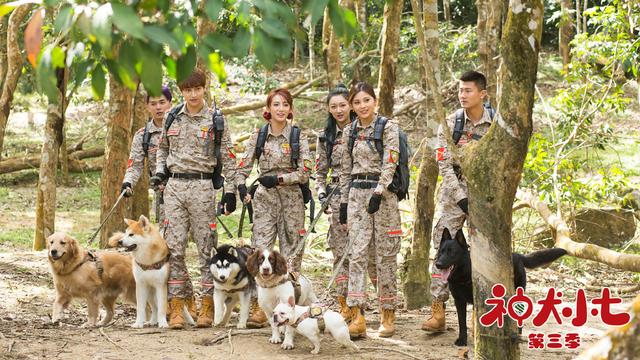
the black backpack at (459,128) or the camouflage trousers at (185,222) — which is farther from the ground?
→ the black backpack at (459,128)

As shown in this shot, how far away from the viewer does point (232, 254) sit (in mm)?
6930

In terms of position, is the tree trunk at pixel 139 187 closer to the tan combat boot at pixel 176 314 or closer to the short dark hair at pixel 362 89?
the tan combat boot at pixel 176 314

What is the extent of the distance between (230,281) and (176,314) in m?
0.65

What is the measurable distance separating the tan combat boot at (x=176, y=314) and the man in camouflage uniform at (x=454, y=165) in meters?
2.19

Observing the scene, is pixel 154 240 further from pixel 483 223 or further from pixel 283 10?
pixel 283 10

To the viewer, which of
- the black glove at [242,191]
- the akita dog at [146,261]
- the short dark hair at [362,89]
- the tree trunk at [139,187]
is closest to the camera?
the short dark hair at [362,89]

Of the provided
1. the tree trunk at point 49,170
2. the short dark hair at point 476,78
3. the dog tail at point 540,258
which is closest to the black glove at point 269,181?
the short dark hair at point 476,78

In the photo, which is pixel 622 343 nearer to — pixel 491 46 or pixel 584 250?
pixel 584 250

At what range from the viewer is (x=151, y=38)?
2.37m

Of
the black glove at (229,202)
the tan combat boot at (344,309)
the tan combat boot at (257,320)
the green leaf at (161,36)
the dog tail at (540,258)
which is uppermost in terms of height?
the green leaf at (161,36)

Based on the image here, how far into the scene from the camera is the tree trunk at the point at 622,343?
262cm

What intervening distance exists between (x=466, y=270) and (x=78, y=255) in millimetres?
3738

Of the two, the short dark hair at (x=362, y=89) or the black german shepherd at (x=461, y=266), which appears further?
the short dark hair at (x=362, y=89)

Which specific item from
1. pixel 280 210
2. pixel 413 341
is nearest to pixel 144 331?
pixel 280 210
